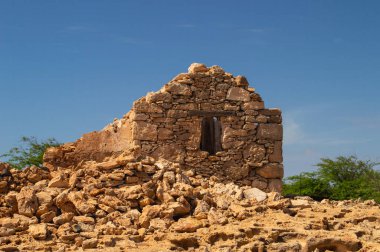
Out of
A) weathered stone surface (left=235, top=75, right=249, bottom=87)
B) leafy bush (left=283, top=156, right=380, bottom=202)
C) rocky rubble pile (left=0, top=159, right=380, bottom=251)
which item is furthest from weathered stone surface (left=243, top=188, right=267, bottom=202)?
leafy bush (left=283, top=156, right=380, bottom=202)

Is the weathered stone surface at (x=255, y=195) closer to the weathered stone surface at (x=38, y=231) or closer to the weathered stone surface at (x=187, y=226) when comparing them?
the weathered stone surface at (x=187, y=226)

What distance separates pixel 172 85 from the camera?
13.1 metres

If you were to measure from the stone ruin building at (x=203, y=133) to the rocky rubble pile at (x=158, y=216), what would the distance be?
3.24m

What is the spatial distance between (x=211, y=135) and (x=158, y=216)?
Result: 5.63 m

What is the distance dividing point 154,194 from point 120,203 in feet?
1.80

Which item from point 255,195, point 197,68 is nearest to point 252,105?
point 197,68

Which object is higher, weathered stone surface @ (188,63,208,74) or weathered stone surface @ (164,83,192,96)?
weathered stone surface @ (188,63,208,74)

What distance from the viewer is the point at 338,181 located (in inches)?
832

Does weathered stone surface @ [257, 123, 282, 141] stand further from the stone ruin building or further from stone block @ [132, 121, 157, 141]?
stone block @ [132, 121, 157, 141]

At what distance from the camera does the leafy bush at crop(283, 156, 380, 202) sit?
19859 mm

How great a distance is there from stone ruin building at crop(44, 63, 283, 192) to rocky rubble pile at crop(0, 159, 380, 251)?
3.24m

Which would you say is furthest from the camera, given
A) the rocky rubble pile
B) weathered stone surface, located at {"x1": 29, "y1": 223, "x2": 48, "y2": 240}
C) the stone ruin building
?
the stone ruin building

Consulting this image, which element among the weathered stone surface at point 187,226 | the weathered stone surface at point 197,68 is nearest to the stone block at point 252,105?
the weathered stone surface at point 197,68

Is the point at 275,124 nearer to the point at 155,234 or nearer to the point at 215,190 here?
the point at 215,190
